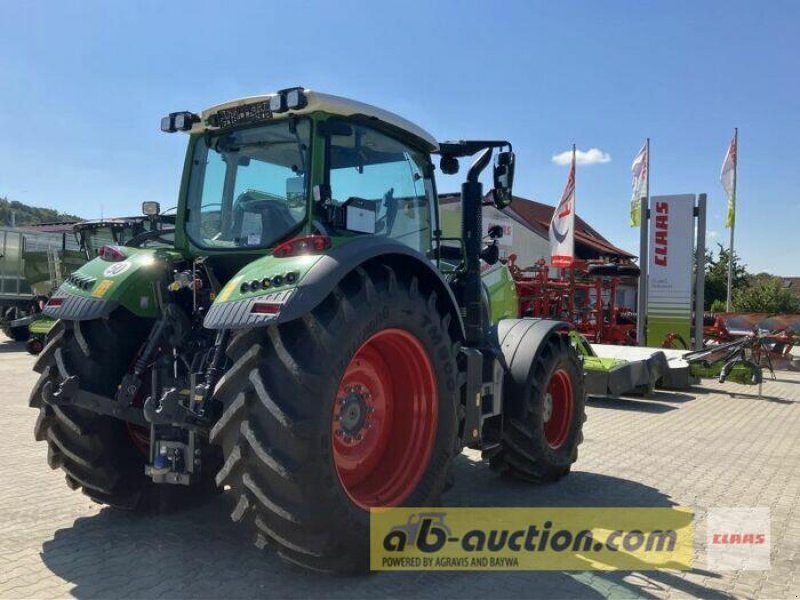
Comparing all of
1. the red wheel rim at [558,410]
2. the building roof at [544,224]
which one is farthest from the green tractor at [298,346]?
the building roof at [544,224]

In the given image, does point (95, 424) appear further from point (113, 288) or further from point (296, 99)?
point (296, 99)

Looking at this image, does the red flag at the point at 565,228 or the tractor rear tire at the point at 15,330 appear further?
the red flag at the point at 565,228

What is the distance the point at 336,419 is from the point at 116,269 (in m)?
1.69

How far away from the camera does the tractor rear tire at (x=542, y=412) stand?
492 cm

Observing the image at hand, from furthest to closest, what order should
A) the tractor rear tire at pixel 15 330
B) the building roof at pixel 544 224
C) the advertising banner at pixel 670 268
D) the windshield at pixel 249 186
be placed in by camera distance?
the building roof at pixel 544 224 < the tractor rear tire at pixel 15 330 < the advertising banner at pixel 670 268 < the windshield at pixel 249 186

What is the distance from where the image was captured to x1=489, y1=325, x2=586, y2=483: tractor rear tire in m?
4.92

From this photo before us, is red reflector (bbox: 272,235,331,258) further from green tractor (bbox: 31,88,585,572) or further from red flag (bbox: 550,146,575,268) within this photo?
red flag (bbox: 550,146,575,268)

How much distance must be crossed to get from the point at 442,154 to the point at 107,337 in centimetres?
264

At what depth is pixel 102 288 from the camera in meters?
3.84

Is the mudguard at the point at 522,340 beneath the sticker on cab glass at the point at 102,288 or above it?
beneath

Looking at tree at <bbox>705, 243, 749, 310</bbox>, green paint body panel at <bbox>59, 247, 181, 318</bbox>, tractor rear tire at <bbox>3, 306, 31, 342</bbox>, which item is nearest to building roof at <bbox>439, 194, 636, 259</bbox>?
tree at <bbox>705, 243, 749, 310</bbox>

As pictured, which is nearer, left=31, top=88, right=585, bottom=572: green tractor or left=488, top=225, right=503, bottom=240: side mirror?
left=31, top=88, right=585, bottom=572: green tractor

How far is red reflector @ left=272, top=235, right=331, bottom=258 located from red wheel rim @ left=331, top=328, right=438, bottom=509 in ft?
2.02

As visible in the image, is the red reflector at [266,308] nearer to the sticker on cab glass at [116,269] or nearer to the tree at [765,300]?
the sticker on cab glass at [116,269]
